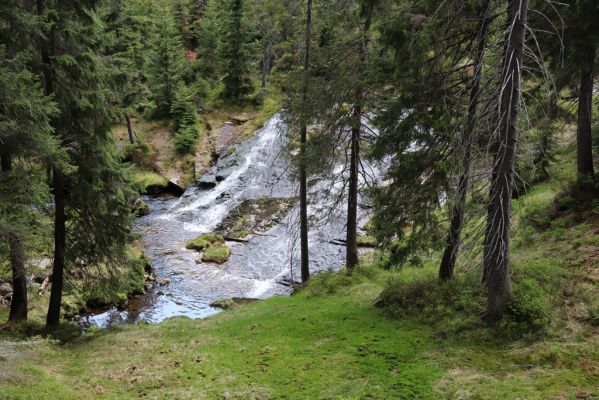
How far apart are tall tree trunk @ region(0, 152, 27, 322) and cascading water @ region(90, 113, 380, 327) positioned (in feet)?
12.6

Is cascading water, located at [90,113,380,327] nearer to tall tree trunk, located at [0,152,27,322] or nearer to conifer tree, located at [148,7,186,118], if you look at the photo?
tall tree trunk, located at [0,152,27,322]

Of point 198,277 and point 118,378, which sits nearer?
point 118,378

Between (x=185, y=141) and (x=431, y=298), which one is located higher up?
(x=185, y=141)

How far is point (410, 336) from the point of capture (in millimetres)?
9070

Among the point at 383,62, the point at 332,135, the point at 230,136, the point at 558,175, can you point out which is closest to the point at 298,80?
the point at 332,135

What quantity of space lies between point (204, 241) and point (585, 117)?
17.9 m

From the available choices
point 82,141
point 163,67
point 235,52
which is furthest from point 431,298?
point 235,52

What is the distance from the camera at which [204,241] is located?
912 inches

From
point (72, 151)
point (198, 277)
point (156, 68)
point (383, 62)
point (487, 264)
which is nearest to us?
point (487, 264)

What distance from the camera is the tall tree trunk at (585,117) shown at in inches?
463

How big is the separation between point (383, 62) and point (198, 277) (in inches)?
551

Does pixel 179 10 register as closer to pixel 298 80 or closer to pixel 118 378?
pixel 298 80

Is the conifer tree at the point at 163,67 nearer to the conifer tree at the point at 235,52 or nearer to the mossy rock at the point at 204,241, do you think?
the conifer tree at the point at 235,52

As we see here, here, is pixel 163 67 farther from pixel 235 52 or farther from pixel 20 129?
pixel 20 129
